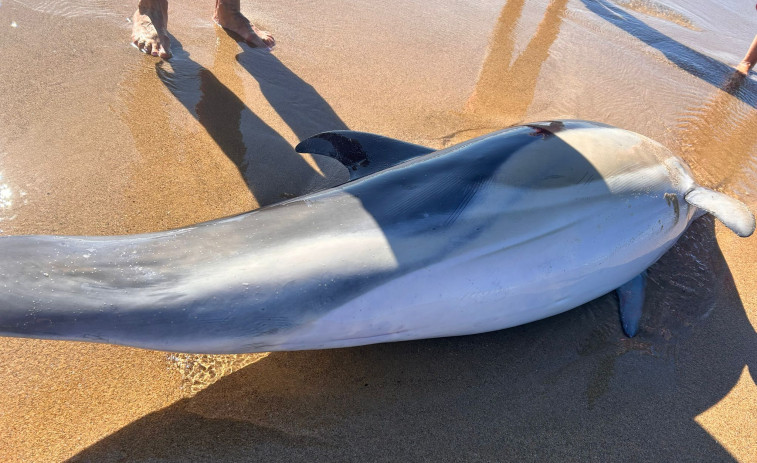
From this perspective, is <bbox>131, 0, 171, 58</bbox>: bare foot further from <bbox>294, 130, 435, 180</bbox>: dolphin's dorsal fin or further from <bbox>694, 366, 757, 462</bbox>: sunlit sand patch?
<bbox>694, 366, 757, 462</bbox>: sunlit sand patch

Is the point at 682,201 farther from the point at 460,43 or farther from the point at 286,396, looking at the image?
the point at 460,43

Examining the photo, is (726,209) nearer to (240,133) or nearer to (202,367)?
(202,367)

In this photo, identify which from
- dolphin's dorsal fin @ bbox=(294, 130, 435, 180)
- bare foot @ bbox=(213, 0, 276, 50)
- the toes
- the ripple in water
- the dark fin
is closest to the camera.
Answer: the dark fin

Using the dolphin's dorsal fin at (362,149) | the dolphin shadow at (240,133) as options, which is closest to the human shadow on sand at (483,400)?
the dolphin's dorsal fin at (362,149)

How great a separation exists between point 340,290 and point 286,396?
56 centimetres

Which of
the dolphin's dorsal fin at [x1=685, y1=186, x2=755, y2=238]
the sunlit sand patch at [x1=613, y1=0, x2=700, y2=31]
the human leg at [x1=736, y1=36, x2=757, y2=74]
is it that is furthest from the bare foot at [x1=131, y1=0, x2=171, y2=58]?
the human leg at [x1=736, y1=36, x2=757, y2=74]

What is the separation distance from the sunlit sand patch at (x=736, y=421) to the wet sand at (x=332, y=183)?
1 cm

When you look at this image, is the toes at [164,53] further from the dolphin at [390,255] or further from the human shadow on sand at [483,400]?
the human shadow on sand at [483,400]

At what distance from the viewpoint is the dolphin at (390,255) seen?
1.62 meters

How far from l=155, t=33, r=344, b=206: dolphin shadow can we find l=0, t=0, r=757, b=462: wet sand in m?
0.02

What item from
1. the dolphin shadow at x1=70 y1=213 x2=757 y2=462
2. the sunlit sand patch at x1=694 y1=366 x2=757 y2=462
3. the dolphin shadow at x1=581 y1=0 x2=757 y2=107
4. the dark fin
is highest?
the dolphin shadow at x1=581 y1=0 x2=757 y2=107

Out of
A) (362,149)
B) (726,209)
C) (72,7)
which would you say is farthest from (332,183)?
(72,7)

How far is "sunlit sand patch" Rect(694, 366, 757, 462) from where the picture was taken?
222 cm

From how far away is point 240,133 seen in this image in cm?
342
